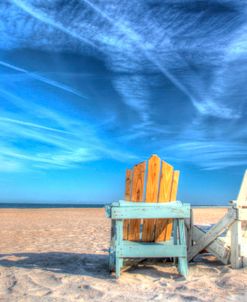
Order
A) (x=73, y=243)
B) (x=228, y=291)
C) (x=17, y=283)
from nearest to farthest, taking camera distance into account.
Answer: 1. (x=228, y=291)
2. (x=17, y=283)
3. (x=73, y=243)

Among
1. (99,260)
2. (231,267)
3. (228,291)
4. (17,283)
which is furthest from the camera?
(99,260)

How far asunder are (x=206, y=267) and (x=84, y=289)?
80.3 inches

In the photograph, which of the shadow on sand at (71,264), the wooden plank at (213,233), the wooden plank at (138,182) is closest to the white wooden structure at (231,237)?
the wooden plank at (213,233)

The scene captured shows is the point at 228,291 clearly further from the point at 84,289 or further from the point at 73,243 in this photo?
the point at 73,243

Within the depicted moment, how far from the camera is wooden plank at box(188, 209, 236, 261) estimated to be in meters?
4.61

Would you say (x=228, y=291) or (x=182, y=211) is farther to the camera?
(x=182, y=211)

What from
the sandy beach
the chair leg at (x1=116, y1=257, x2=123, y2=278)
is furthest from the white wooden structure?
the chair leg at (x1=116, y1=257, x2=123, y2=278)

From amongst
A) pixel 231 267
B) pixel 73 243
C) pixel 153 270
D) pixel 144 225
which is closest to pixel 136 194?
pixel 144 225

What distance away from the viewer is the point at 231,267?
468cm

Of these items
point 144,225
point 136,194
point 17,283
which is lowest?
point 17,283

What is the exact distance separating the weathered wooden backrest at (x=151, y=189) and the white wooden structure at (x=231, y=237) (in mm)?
587

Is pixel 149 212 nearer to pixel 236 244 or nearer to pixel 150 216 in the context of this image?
pixel 150 216

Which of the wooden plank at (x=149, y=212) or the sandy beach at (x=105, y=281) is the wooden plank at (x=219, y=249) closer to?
the sandy beach at (x=105, y=281)

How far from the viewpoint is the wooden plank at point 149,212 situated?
438 centimetres
